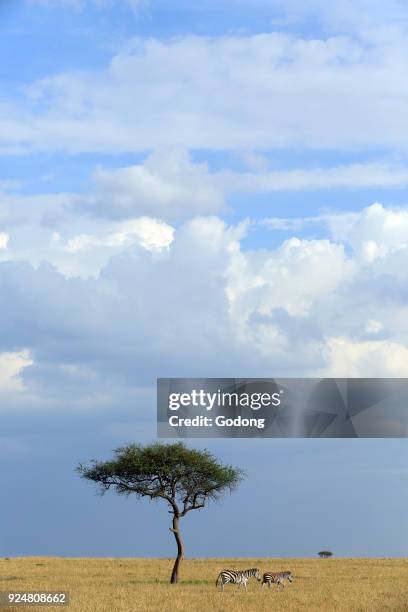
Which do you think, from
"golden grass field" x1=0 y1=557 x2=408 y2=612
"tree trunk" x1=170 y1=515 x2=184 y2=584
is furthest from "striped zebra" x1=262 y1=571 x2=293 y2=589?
"tree trunk" x1=170 y1=515 x2=184 y2=584

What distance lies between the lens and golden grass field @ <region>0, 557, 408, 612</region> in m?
34.6

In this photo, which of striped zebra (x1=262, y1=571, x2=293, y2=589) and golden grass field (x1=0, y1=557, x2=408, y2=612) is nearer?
golden grass field (x1=0, y1=557, x2=408, y2=612)

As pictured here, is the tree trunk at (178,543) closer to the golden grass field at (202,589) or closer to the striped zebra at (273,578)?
the golden grass field at (202,589)

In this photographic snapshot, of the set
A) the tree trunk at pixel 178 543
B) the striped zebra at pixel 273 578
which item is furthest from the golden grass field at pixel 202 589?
the tree trunk at pixel 178 543

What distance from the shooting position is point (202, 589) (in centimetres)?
4541

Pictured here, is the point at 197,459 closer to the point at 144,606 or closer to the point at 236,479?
the point at 236,479

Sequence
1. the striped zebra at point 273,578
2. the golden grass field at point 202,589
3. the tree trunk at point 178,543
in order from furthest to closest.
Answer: the tree trunk at point 178,543, the striped zebra at point 273,578, the golden grass field at point 202,589

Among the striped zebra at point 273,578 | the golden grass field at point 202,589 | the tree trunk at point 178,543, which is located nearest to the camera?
the golden grass field at point 202,589

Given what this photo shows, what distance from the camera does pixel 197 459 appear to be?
53.0 m

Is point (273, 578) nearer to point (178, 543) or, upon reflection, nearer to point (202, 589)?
point (202, 589)

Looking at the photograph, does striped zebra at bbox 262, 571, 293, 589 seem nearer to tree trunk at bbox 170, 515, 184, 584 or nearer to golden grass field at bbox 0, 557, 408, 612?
golden grass field at bbox 0, 557, 408, 612

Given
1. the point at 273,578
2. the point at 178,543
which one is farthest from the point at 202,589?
the point at 178,543

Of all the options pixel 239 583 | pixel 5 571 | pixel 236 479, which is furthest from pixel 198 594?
pixel 5 571

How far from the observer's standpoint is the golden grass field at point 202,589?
34625 millimetres
